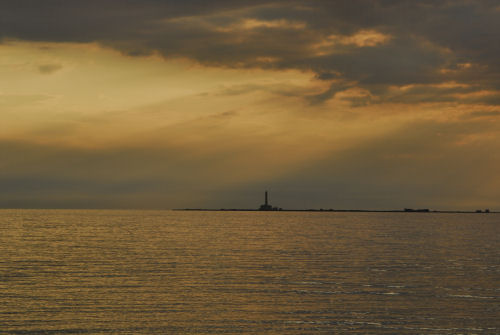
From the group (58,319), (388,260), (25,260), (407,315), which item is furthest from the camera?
(388,260)

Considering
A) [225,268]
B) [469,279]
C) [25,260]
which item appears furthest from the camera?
[25,260]

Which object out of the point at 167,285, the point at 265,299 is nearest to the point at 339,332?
the point at 265,299

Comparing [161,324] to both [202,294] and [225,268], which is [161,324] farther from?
[225,268]

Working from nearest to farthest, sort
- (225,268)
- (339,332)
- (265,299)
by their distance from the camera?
(339,332)
(265,299)
(225,268)

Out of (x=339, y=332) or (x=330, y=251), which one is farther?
(x=330, y=251)

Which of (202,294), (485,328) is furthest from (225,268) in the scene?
(485,328)

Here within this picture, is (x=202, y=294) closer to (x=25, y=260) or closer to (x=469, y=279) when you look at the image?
(x=469, y=279)

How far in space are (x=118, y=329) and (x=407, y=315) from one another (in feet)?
61.1

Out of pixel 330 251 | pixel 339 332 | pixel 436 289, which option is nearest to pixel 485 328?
pixel 339 332

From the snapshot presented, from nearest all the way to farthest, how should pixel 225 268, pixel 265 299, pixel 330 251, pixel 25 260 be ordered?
pixel 265 299 < pixel 225 268 < pixel 25 260 < pixel 330 251

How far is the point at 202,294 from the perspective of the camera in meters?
43.8

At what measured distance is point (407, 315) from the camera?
37062mm

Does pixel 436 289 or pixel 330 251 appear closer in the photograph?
pixel 436 289

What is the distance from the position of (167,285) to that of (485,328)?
85.4ft
